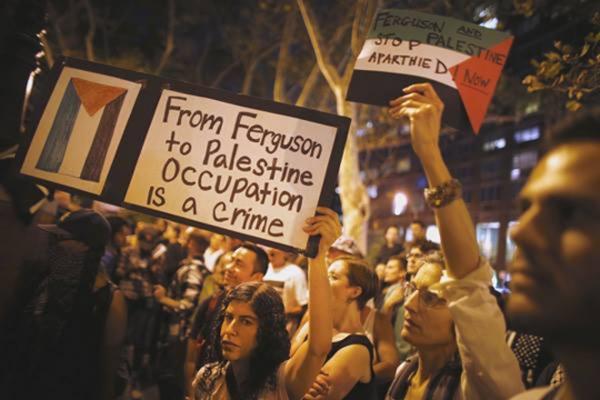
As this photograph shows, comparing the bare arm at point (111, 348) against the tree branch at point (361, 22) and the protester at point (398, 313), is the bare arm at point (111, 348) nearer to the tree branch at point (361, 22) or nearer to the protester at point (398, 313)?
the protester at point (398, 313)

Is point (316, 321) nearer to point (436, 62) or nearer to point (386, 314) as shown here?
point (436, 62)

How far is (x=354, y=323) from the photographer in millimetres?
3842

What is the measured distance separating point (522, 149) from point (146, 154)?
1910 inches

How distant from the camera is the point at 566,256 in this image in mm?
1237

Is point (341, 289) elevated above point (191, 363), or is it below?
above

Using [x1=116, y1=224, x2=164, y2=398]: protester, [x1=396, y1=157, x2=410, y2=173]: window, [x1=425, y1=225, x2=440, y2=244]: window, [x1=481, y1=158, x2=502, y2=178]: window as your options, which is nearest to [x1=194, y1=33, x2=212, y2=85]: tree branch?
[x1=425, y1=225, x2=440, y2=244]: window

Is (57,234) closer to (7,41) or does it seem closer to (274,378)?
(7,41)

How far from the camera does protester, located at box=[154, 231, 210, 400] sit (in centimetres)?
694

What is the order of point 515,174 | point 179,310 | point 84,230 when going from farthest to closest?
point 515,174 < point 179,310 < point 84,230

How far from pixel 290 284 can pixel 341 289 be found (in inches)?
81.0

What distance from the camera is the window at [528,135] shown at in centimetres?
4641

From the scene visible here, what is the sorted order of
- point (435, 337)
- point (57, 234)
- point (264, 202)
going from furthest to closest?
point (57, 234) → point (264, 202) → point (435, 337)

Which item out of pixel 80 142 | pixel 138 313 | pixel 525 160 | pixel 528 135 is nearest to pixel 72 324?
pixel 80 142

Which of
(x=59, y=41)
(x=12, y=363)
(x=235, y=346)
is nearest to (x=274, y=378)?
(x=235, y=346)
